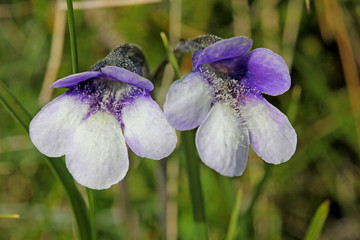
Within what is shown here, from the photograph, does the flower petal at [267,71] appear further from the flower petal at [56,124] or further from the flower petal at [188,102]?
the flower petal at [56,124]

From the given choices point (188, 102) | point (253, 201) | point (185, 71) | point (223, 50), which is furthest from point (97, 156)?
Result: point (185, 71)

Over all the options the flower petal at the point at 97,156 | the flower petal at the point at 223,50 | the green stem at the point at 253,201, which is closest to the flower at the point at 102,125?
the flower petal at the point at 97,156

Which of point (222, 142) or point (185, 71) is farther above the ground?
point (222, 142)

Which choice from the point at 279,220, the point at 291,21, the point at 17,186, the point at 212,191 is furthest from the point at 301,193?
the point at 17,186

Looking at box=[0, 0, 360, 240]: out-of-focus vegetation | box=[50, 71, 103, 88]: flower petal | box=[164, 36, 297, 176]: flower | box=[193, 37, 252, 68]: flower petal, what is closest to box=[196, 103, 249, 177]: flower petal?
box=[164, 36, 297, 176]: flower

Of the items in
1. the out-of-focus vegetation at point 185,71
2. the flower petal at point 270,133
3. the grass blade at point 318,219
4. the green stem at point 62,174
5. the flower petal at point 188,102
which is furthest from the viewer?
the out-of-focus vegetation at point 185,71

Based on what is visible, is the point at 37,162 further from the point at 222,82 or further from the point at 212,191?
the point at 222,82

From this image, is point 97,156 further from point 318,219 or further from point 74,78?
point 318,219
